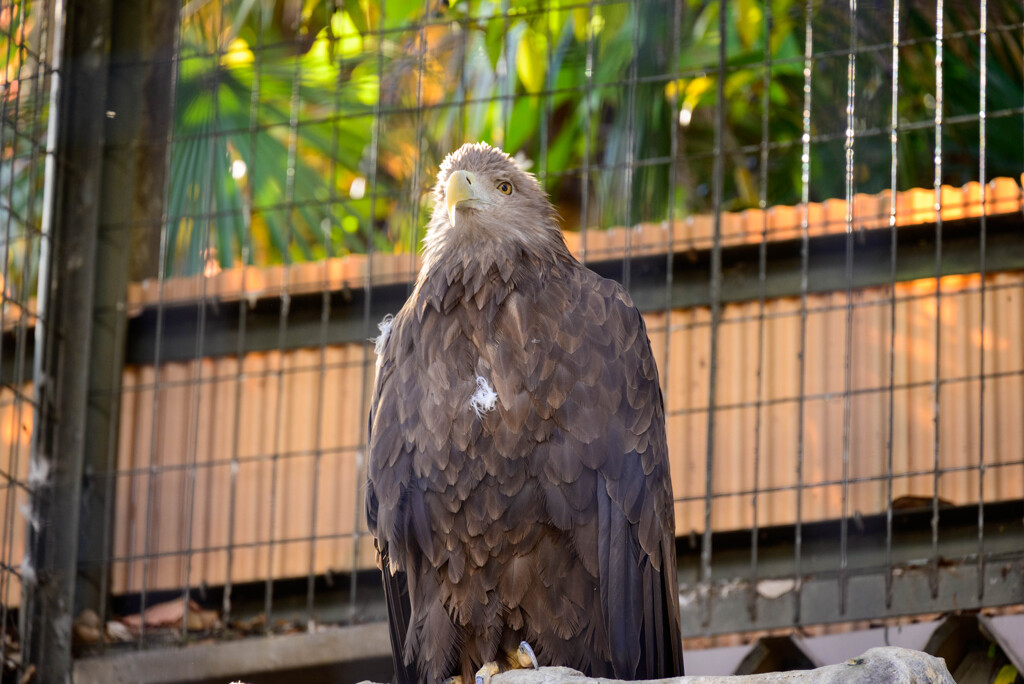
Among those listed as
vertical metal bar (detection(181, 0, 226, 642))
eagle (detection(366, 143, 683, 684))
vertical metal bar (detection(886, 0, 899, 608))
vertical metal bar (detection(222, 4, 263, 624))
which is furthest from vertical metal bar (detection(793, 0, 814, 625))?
vertical metal bar (detection(181, 0, 226, 642))

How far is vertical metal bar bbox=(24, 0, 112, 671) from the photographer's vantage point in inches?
212

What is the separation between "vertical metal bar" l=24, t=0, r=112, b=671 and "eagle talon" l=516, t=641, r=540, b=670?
239 cm

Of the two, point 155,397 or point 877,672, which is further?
point 155,397

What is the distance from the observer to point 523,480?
373 cm

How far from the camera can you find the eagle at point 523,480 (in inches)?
147

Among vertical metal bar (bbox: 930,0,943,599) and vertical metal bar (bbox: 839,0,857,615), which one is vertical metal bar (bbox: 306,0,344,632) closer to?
vertical metal bar (bbox: 839,0,857,615)

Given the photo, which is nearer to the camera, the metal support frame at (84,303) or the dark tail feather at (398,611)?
the dark tail feather at (398,611)

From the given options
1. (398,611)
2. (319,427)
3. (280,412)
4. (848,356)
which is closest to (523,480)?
(398,611)

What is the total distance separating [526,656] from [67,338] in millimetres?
2894

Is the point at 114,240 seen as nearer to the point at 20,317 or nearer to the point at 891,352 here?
the point at 20,317

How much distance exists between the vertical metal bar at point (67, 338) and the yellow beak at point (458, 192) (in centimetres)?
236

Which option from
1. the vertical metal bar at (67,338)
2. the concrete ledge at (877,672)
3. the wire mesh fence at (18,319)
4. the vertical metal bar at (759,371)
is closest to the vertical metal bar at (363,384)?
the vertical metal bar at (67,338)

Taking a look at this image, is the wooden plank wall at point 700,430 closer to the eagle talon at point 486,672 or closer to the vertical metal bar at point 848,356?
the vertical metal bar at point 848,356

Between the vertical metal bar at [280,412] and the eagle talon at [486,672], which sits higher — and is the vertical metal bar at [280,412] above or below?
above
